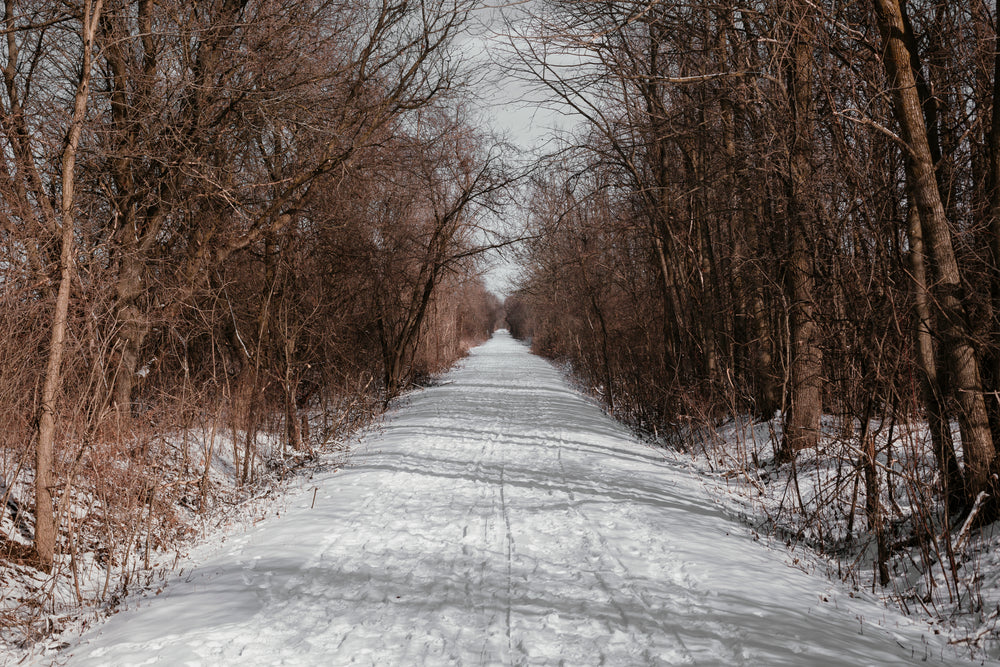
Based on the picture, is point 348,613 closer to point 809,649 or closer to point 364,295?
point 809,649

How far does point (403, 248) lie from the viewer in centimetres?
1923

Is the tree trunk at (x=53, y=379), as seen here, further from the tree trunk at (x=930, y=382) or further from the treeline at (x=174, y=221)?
the tree trunk at (x=930, y=382)

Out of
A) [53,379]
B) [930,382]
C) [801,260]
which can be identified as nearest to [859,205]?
[930,382]

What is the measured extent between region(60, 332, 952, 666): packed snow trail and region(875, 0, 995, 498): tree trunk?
1.89 m

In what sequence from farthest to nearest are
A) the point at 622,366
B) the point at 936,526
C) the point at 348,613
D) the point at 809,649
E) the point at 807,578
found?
1. the point at 622,366
2. the point at 936,526
3. the point at 807,578
4. the point at 348,613
5. the point at 809,649

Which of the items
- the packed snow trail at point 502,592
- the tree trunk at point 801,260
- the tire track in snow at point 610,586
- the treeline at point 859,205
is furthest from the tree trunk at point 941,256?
the tire track in snow at point 610,586

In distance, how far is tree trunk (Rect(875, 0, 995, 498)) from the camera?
581 cm

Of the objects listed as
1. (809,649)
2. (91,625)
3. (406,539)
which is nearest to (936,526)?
(809,649)

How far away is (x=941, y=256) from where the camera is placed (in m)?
5.98

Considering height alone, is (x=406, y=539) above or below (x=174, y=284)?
below

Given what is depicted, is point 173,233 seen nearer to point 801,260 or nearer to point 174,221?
point 174,221

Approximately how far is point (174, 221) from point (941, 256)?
11.1m

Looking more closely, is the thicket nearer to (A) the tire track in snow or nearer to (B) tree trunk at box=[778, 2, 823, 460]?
(A) the tire track in snow

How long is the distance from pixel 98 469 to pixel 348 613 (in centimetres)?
320
